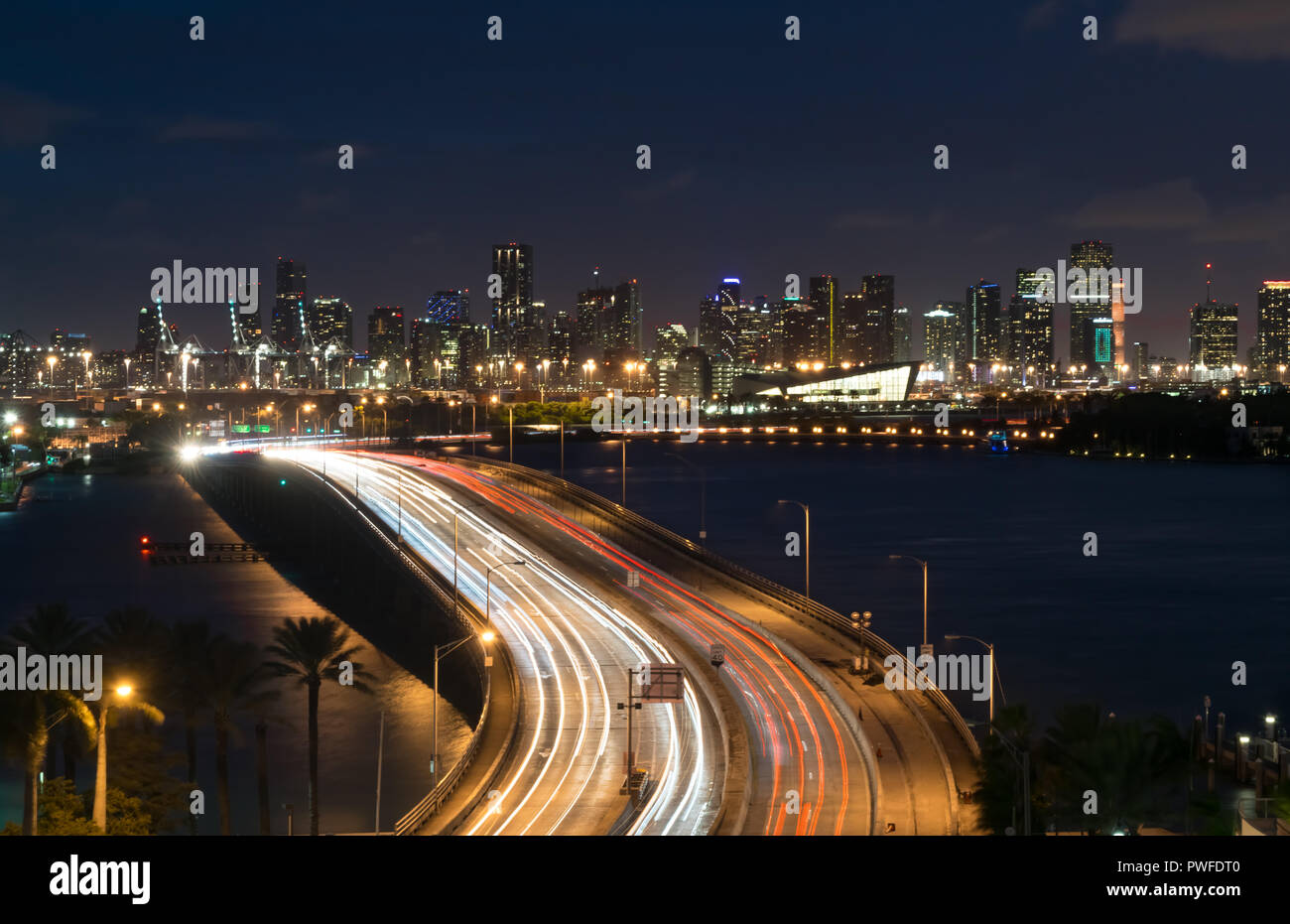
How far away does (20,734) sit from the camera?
2045cm

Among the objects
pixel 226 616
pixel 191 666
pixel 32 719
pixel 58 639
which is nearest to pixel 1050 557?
pixel 226 616

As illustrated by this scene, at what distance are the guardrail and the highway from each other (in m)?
4.99

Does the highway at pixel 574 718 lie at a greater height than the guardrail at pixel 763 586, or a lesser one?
lesser

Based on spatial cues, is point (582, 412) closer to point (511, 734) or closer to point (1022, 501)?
point (1022, 501)

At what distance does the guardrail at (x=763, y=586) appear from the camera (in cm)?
2537

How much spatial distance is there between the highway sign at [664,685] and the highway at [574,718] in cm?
53

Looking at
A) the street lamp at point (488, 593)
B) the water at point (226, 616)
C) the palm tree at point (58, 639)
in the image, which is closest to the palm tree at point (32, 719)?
the palm tree at point (58, 639)

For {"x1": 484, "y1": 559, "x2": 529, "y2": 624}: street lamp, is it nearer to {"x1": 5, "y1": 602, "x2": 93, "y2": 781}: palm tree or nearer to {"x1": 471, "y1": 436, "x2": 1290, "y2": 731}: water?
{"x1": 5, "y1": 602, "x2": 93, "y2": 781}: palm tree

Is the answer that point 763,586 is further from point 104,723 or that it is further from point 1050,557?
point 1050,557

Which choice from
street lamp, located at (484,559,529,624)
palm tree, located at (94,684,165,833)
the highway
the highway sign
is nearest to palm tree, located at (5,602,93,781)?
palm tree, located at (94,684,165,833)

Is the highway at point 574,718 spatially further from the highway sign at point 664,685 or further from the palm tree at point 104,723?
the palm tree at point 104,723

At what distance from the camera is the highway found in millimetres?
19125

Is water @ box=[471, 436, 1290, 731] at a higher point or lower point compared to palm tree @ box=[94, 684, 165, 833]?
lower
